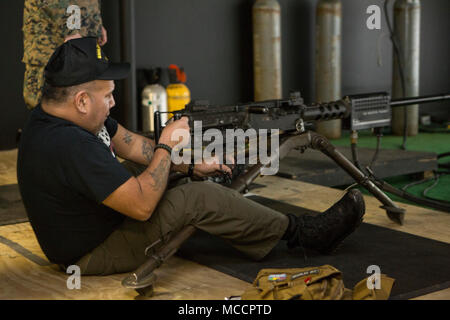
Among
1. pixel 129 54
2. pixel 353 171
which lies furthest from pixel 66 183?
pixel 129 54

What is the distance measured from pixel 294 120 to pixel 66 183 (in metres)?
1.12

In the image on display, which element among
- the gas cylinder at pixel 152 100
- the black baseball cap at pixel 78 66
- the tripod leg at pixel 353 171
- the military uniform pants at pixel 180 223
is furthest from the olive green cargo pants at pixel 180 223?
the gas cylinder at pixel 152 100

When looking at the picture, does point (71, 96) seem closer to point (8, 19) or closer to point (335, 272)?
point (335, 272)

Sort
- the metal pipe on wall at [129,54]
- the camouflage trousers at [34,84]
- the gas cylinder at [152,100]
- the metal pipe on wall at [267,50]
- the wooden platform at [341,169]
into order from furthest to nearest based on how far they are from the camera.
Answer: the metal pipe on wall at [267,50], the gas cylinder at [152,100], the metal pipe on wall at [129,54], the wooden platform at [341,169], the camouflage trousers at [34,84]

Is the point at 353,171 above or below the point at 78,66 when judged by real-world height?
below

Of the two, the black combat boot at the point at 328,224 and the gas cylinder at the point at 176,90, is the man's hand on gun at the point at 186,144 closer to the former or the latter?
A: the black combat boot at the point at 328,224

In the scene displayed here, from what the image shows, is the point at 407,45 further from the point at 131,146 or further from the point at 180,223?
the point at 180,223

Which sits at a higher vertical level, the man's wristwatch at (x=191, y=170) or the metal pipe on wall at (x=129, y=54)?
the metal pipe on wall at (x=129, y=54)

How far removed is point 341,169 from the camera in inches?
156

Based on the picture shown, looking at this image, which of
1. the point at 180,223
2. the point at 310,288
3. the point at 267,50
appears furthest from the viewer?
the point at 267,50

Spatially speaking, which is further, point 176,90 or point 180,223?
point 176,90

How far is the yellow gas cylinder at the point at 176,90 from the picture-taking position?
16.8ft

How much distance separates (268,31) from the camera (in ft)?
18.1

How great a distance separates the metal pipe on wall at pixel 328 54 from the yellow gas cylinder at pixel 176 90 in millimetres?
1348
